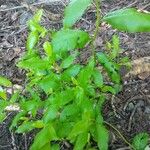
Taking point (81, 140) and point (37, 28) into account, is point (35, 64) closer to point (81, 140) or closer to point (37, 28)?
point (37, 28)

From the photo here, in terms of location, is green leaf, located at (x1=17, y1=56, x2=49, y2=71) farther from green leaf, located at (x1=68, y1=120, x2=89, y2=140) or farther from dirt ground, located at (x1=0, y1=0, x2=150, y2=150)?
dirt ground, located at (x1=0, y1=0, x2=150, y2=150)

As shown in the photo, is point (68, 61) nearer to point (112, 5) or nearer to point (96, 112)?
point (96, 112)

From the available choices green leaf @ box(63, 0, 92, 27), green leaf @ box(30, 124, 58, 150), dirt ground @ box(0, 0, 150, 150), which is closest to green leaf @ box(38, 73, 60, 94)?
green leaf @ box(30, 124, 58, 150)

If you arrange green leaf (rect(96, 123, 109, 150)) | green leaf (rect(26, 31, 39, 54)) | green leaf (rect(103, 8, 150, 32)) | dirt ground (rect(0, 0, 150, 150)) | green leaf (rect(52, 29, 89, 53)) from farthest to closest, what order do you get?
dirt ground (rect(0, 0, 150, 150))
green leaf (rect(26, 31, 39, 54))
green leaf (rect(96, 123, 109, 150))
green leaf (rect(52, 29, 89, 53))
green leaf (rect(103, 8, 150, 32))

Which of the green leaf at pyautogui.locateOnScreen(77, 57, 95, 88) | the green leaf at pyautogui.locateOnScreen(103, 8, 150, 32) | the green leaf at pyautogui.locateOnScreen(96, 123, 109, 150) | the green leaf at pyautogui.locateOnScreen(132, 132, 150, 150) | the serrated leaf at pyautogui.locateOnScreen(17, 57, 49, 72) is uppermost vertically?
the green leaf at pyautogui.locateOnScreen(103, 8, 150, 32)

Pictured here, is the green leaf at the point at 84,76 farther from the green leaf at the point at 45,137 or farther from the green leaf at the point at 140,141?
the green leaf at the point at 140,141
